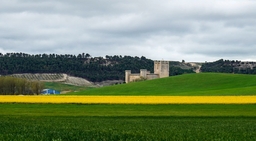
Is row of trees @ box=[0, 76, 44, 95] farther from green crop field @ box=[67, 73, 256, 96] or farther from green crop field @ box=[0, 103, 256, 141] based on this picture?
green crop field @ box=[0, 103, 256, 141]

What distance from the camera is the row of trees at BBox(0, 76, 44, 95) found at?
13388 cm

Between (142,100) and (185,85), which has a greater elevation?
(185,85)

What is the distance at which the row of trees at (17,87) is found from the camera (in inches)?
5271

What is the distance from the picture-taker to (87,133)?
22.8m

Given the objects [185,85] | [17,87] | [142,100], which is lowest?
[142,100]

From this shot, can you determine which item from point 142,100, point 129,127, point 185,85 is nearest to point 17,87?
point 185,85

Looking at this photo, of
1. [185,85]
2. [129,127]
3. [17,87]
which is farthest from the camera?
[17,87]

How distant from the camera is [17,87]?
447ft

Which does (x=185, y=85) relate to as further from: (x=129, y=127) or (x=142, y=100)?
(x=129, y=127)

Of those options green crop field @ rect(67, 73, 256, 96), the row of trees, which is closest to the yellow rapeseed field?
green crop field @ rect(67, 73, 256, 96)

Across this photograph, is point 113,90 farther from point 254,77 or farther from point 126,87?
point 254,77

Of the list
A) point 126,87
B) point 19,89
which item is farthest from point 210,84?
point 19,89

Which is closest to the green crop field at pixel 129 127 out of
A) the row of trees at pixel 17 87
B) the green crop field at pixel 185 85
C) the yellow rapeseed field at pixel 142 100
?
the yellow rapeseed field at pixel 142 100

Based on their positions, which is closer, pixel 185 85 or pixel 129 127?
pixel 129 127
